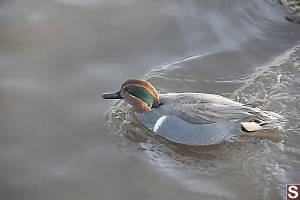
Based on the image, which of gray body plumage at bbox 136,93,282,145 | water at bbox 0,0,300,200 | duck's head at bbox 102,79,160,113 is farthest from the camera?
duck's head at bbox 102,79,160,113

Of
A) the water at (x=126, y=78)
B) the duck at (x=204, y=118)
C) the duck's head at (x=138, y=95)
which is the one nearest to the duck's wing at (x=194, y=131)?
the duck at (x=204, y=118)

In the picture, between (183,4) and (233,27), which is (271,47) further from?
(183,4)

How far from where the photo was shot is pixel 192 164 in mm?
4594

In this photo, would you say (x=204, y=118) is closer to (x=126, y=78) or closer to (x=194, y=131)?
(x=194, y=131)

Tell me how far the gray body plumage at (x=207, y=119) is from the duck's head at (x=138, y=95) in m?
0.26

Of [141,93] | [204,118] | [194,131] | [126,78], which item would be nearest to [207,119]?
[204,118]

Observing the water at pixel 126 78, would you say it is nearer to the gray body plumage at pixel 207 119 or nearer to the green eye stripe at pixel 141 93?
the gray body plumage at pixel 207 119

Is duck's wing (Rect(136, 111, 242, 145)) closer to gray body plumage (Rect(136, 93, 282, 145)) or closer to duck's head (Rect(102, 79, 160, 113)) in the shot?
gray body plumage (Rect(136, 93, 282, 145))

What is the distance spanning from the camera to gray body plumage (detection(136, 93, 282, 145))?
186 inches

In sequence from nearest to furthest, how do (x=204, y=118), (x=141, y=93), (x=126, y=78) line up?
(x=204, y=118) < (x=141, y=93) < (x=126, y=78)

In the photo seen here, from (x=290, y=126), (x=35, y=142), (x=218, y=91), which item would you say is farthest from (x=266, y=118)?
(x=35, y=142)

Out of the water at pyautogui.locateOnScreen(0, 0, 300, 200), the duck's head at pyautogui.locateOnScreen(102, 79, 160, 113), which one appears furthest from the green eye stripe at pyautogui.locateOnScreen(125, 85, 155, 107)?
the water at pyautogui.locateOnScreen(0, 0, 300, 200)

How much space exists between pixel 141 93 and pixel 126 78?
0.72 meters

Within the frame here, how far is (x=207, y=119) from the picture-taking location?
4719 mm
